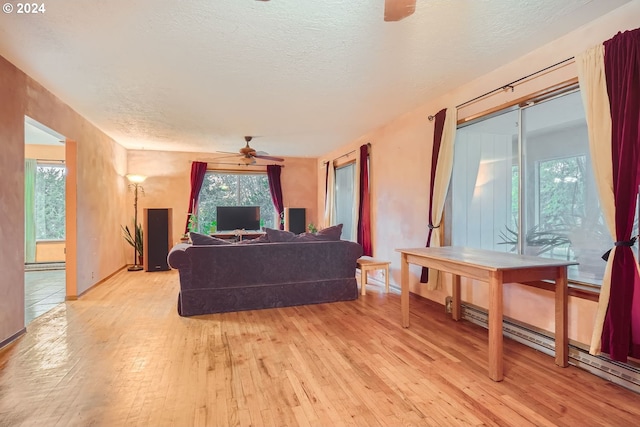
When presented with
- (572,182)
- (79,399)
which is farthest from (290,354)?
(572,182)

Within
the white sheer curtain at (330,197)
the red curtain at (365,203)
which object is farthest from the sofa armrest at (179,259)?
the white sheer curtain at (330,197)

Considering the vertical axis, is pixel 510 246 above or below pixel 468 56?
below

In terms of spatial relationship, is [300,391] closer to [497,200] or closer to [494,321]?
[494,321]

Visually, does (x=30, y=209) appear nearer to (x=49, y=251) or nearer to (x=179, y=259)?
(x=49, y=251)

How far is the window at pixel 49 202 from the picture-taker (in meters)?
6.25

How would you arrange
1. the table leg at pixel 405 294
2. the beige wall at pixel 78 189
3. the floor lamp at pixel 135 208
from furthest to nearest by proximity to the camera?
the floor lamp at pixel 135 208, the table leg at pixel 405 294, the beige wall at pixel 78 189

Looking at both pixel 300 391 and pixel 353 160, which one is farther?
pixel 353 160

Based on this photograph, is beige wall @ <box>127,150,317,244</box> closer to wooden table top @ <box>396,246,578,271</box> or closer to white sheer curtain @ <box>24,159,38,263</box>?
white sheer curtain @ <box>24,159,38,263</box>

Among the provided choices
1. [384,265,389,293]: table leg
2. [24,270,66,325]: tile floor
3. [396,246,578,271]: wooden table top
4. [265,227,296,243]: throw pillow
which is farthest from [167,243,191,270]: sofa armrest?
[384,265,389,293]: table leg

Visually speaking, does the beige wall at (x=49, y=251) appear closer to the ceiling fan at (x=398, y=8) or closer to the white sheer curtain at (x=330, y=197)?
the white sheer curtain at (x=330, y=197)

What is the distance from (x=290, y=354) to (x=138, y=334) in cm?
152

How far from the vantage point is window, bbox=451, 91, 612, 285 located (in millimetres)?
2422

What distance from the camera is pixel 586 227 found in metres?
2.43

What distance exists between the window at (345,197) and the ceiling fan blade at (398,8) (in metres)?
4.52
